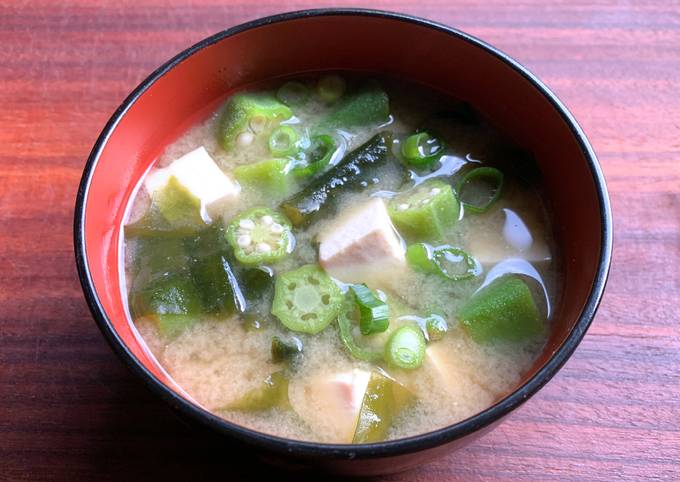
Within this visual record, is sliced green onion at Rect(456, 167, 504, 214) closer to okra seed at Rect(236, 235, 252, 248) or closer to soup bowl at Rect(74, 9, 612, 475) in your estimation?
soup bowl at Rect(74, 9, 612, 475)

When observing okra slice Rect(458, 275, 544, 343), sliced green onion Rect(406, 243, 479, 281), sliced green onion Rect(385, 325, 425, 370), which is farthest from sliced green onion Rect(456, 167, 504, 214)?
sliced green onion Rect(385, 325, 425, 370)

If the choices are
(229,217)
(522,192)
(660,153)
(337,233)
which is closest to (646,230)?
(660,153)

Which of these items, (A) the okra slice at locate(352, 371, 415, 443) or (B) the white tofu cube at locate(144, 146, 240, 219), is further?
(B) the white tofu cube at locate(144, 146, 240, 219)

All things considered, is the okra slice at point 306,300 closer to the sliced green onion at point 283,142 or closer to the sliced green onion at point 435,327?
the sliced green onion at point 435,327

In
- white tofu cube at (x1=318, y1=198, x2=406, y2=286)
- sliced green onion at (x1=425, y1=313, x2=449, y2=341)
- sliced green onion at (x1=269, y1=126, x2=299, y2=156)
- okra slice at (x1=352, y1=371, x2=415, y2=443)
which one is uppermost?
sliced green onion at (x1=269, y1=126, x2=299, y2=156)

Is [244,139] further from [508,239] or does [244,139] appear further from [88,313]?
[508,239]

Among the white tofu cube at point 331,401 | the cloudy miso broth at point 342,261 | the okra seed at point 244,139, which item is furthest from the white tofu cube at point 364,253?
the okra seed at point 244,139
